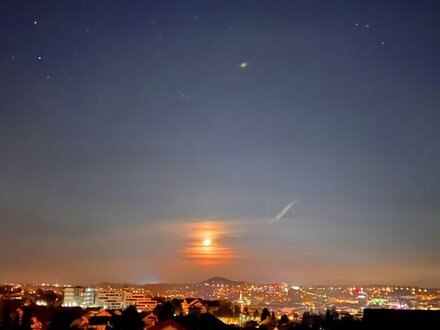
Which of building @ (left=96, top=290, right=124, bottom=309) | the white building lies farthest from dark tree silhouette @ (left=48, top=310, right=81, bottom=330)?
building @ (left=96, top=290, right=124, bottom=309)

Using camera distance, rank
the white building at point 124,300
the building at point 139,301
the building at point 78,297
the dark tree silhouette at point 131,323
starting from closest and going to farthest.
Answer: the dark tree silhouette at point 131,323 < the building at point 139,301 < the white building at point 124,300 < the building at point 78,297

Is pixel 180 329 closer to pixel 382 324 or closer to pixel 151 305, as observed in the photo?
pixel 382 324

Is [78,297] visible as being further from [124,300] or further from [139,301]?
[139,301]

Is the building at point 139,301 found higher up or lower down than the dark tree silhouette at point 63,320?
lower down

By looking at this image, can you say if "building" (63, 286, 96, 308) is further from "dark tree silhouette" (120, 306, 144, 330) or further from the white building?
"dark tree silhouette" (120, 306, 144, 330)

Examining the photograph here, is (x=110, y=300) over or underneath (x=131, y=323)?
underneath

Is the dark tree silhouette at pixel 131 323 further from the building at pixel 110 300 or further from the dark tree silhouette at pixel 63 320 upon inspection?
the building at pixel 110 300

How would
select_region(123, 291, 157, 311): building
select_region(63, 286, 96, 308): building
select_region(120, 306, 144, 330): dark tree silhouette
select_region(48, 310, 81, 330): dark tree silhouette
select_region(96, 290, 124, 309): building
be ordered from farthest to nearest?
1. select_region(63, 286, 96, 308): building
2. select_region(96, 290, 124, 309): building
3. select_region(123, 291, 157, 311): building
4. select_region(48, 310, 81, 330): dark tree silhouette
5. select_region(120, 306, 144, 330): dark tree silhouette

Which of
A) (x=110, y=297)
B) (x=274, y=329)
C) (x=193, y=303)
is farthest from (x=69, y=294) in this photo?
(x=274, y=329)

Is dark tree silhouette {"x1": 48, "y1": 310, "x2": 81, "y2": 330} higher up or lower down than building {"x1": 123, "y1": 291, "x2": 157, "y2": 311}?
higher up

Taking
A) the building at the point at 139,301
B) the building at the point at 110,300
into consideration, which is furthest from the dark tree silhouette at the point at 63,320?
the building at the point at 110,300

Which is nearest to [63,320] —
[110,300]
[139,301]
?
[139,301]

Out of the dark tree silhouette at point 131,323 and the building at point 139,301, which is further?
the building at point 139,301
